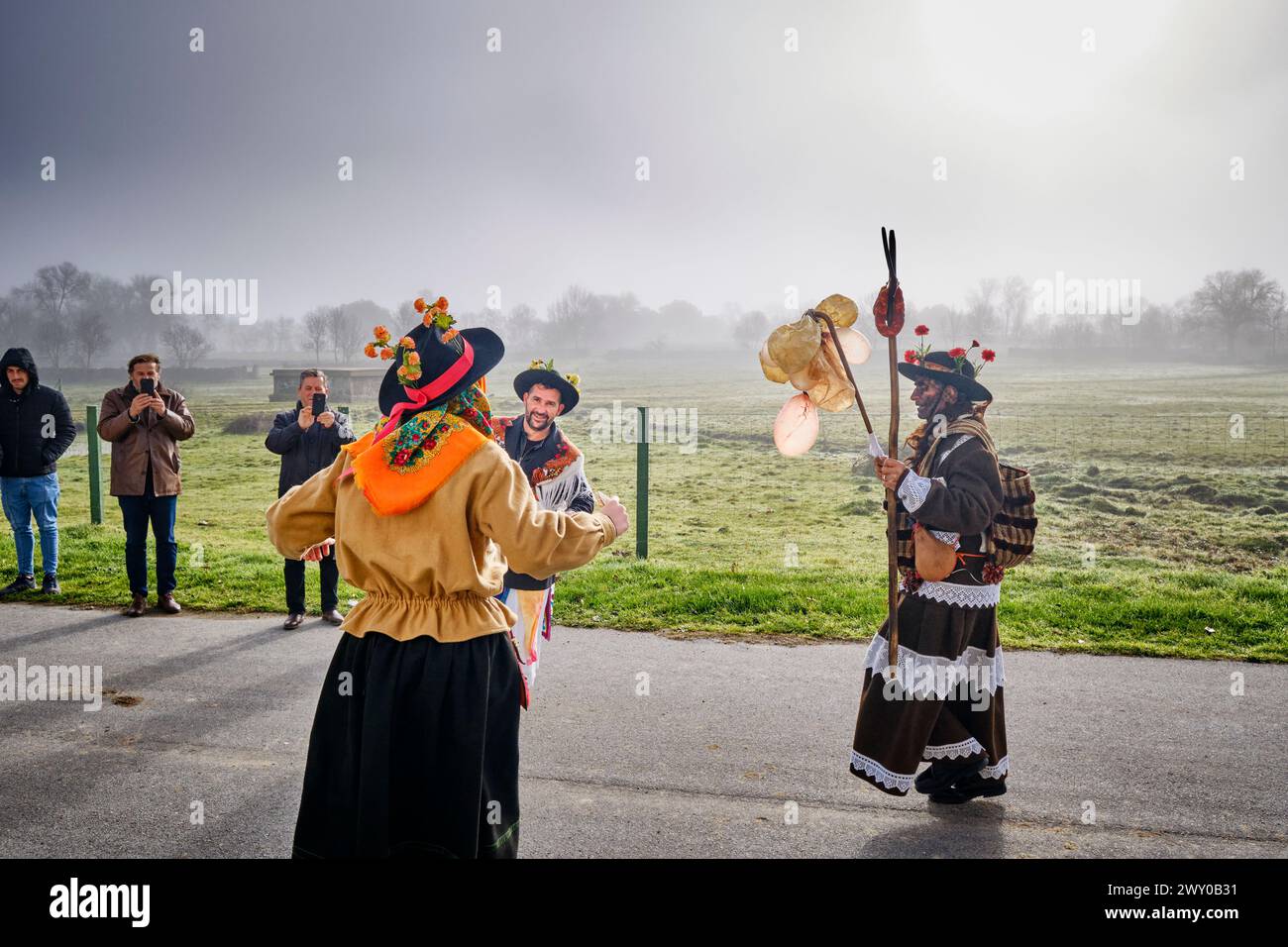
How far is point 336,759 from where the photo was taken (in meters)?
3.27

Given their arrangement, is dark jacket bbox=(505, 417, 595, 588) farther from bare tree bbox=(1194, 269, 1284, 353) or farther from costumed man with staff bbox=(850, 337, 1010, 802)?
bare tree bbox=(1194, 269, 1284, 353)

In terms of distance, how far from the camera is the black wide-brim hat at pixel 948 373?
14.4 ft

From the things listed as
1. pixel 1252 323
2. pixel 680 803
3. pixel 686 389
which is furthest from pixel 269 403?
pixel 1252 323

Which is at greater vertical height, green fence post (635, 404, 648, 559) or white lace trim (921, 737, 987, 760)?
green fence post (635, 404, 648, 559)

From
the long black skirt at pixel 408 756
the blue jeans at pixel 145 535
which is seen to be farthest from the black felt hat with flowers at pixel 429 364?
the blue jeans at pixel 145 535

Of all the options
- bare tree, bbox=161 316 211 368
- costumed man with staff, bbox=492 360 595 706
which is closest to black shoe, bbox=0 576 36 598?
costumed man with staff, bbox=492 360 595 706

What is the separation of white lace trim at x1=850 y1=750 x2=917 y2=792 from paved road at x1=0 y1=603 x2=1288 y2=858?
6.7 inches

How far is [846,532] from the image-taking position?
42.3ft

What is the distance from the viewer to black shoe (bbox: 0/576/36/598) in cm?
849

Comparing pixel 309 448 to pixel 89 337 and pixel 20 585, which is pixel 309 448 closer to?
pixel 20 585

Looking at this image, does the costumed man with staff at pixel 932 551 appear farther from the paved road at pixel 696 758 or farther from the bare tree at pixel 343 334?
the bare tree at pixel 343 334

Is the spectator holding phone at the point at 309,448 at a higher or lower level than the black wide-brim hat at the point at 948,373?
lower
